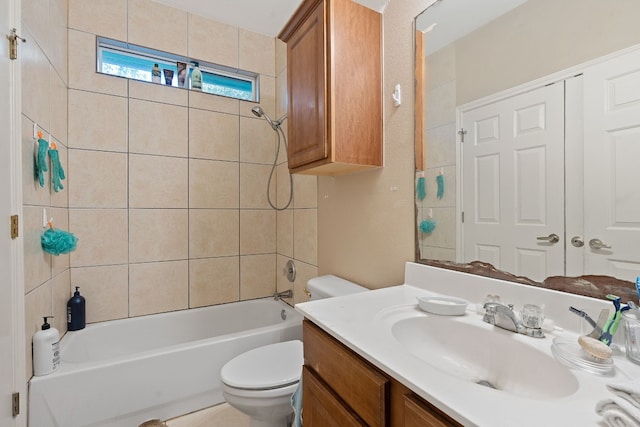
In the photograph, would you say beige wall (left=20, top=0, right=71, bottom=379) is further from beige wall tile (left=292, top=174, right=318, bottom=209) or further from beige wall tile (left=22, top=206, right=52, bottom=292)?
beige wall tile (left=292, top=174, right=318, bottom=209)

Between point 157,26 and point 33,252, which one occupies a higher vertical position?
point 157,26

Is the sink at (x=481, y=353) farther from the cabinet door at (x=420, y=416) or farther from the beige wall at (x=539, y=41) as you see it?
the beige wall at (x=539, y=41)

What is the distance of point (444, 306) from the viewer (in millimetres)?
916

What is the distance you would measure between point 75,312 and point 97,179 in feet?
2.79

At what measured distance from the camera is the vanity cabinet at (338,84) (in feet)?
4.16

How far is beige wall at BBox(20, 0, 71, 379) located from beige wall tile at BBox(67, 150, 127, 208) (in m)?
0.06

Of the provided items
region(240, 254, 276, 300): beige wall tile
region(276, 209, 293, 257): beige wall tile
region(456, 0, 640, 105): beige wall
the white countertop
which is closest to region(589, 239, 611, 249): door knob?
the white countertop

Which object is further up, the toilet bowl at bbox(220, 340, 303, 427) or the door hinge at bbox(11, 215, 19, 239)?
the door hinge at bbox(11, 215, 19, 239)

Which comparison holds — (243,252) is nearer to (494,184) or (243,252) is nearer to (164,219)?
(164,219)

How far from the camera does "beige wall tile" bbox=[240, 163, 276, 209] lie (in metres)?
2.44

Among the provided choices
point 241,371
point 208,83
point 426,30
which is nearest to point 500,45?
point 426,30

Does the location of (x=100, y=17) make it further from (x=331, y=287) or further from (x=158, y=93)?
(x=331, y=287)

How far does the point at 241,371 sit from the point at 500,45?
63.8 inches

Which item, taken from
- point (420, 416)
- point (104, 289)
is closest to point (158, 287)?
point (104, 289)
